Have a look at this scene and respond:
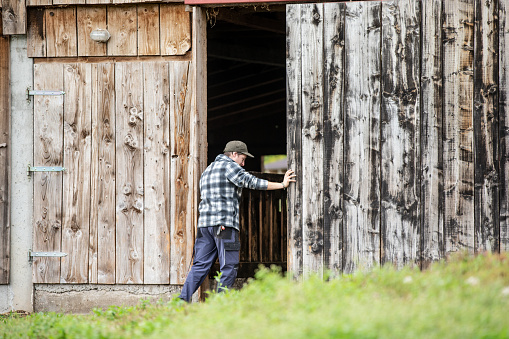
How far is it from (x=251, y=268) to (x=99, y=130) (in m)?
2.60

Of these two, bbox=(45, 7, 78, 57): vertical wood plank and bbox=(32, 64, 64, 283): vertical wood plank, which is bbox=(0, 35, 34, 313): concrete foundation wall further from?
bbox=(45, 7, 78, 57): vertical wood plank

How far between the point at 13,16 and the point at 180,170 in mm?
2496

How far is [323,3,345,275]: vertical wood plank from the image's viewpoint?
6.17 m

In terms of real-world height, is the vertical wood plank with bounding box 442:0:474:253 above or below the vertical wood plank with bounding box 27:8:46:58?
below

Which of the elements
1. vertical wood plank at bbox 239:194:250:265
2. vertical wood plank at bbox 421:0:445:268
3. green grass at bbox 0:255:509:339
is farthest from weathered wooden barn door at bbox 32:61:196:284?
vertical wood plank at bbox 421:0:445:268

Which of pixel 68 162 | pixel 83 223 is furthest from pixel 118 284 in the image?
pixel 68 162

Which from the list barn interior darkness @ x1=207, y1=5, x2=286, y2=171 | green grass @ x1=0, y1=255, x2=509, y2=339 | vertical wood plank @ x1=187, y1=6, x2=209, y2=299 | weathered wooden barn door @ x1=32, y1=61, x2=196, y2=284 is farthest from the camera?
barn interior darkness @ x1=207, y1=5, x2=286, y2=171

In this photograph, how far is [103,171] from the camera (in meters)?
6.74

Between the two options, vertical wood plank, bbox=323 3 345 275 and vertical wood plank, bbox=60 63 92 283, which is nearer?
vertical wood plank, bbox=323 3 345 275

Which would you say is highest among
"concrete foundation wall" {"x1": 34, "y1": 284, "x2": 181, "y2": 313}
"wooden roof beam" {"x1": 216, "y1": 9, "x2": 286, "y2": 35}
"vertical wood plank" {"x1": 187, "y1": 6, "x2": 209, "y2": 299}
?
"wooden roof beam" {"x1": 216, "y1": 9, "x2": 286, "y2": 35}

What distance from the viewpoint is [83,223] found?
6754 millimetres

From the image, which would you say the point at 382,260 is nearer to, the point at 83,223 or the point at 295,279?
the point at 295,279

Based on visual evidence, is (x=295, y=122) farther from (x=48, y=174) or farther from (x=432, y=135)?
(x=48, y=174)

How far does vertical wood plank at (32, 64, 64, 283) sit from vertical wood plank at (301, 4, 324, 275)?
2695mm
